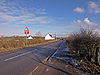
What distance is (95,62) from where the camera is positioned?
22.5 ft

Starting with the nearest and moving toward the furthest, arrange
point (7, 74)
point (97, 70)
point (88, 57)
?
point (7, 74) < point (97, 70) < point (88, 57)

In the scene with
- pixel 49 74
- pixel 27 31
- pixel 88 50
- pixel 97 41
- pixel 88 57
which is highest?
pixel 27 31

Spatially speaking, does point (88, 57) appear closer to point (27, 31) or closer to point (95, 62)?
point (95, 62)

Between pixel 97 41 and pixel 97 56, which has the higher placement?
pixel 97 41

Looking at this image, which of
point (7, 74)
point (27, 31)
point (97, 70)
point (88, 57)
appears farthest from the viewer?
point (27, 31)

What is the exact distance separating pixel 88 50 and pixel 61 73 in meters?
2.74

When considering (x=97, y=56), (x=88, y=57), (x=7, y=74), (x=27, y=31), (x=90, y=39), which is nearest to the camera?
(x=7, y=74)

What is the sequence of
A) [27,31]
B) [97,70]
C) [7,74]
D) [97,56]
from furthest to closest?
[27,31] < [97,56] < [97,70] < [7,74]

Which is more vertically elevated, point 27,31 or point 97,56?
point 27,31

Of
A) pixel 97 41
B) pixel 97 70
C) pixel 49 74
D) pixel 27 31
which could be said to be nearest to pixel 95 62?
pixel 97 70

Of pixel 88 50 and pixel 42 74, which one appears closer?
pixel 42 74

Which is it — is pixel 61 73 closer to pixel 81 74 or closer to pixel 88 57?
pixel 81 74

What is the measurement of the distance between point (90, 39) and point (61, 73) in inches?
121

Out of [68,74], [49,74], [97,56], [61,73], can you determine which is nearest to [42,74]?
[49,74]
